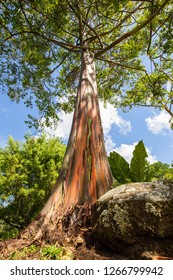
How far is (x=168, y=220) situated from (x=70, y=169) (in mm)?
2030

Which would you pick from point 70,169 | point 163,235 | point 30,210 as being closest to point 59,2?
point 70,169

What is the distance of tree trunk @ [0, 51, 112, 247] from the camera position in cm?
346

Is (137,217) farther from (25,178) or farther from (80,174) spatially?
(25,178)

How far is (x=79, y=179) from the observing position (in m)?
4.06

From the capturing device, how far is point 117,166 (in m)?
3.90

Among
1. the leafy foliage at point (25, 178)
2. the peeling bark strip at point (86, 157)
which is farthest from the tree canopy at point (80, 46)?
the leafy foliage at point (25, 178)

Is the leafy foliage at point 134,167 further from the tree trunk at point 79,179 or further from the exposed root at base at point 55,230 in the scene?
the exposed root at base at point 55,230

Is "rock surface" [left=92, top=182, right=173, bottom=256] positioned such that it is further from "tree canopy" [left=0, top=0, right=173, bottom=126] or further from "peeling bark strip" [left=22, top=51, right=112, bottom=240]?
"tree canopy" [left=0, top=0, right=173, bottom=126]

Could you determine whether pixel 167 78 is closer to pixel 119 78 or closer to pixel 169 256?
pixel 119 78

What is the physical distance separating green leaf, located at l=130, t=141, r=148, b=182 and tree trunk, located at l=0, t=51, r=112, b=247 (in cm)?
66

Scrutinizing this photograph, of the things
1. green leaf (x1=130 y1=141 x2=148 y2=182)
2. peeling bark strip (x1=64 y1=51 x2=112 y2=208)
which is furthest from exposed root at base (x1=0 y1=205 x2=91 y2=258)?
green leaf (x1=130 y1=141 x2=148 y2=182)

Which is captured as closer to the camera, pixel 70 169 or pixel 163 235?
pixel 163 235

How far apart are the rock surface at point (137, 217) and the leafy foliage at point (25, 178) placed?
13.4 metres

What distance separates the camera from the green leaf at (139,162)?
362 centimetres
